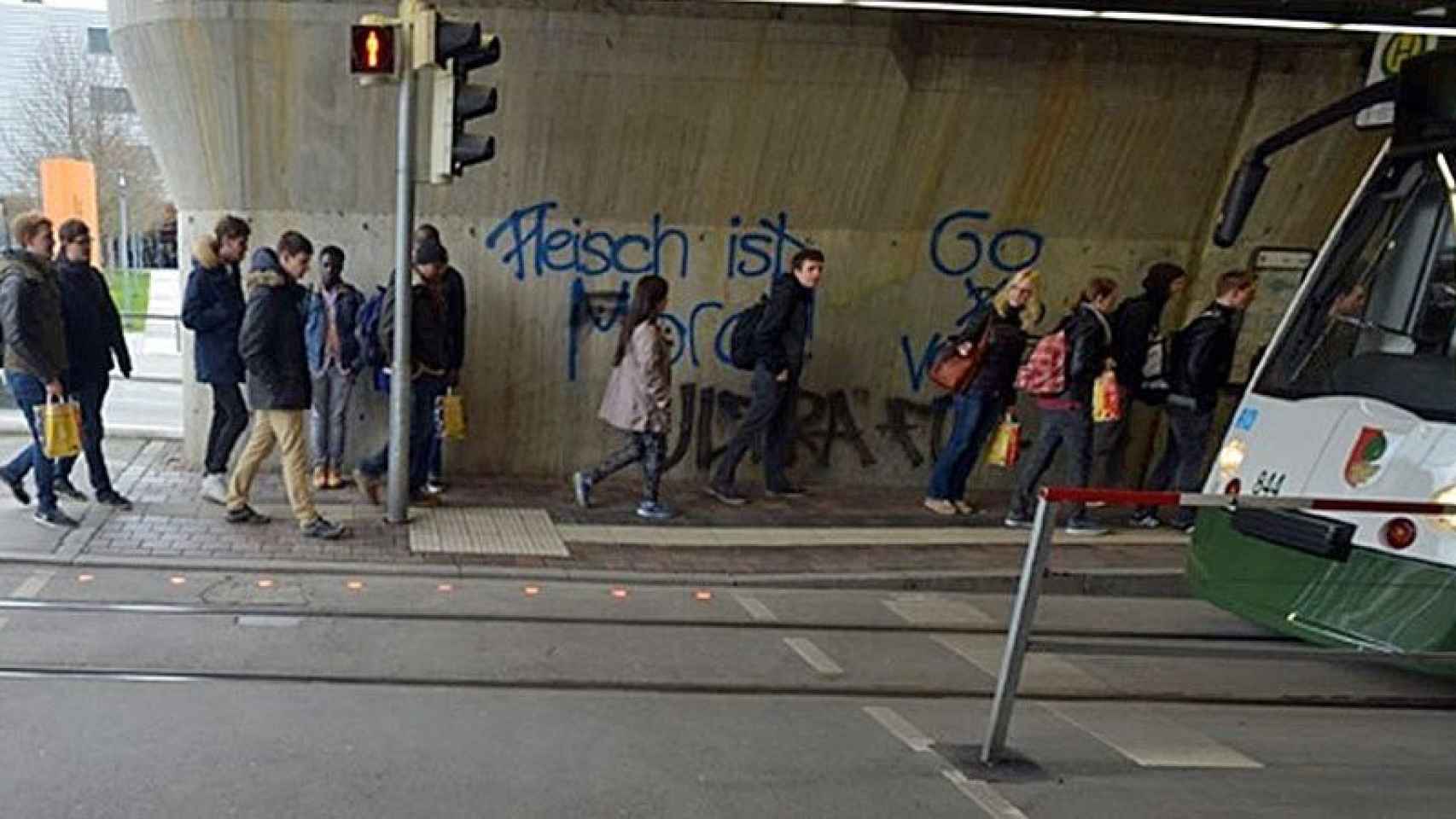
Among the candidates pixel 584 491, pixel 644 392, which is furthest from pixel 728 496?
pixel 644 392

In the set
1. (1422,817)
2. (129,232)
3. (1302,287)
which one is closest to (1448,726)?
(1422,817)

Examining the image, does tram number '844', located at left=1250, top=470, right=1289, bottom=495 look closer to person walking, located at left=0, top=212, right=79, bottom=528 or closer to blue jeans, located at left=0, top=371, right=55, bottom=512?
person walking, located at left=0, top=212, right=79, bottom=528

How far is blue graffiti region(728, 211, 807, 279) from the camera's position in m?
9.06

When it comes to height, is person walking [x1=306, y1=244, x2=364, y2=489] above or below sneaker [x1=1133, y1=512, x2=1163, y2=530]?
above

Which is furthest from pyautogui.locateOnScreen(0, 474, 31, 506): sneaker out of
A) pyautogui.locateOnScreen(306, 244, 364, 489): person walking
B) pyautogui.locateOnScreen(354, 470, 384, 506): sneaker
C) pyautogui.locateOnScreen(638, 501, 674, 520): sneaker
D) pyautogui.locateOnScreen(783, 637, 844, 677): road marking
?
pyautogui.locateOnScreen(783, 637, 844, 677): road marking

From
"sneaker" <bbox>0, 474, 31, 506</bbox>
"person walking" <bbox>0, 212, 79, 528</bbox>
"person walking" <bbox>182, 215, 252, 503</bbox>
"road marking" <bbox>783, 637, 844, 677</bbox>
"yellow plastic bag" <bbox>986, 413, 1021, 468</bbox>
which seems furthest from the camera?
"yellow plastic bag" <bbox>986, 413, 1021, 468</bbox>

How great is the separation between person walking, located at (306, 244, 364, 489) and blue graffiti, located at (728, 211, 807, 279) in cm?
287

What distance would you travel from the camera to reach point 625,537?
756cm

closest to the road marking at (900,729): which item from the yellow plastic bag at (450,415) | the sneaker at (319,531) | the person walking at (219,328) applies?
the sneaker at (319,531)

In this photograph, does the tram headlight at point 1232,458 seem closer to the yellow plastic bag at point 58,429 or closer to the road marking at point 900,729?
the road marking at point 900,729

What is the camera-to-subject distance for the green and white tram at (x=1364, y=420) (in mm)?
5285

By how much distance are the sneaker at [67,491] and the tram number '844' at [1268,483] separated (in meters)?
7.15

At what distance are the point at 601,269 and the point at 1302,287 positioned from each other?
16.3 ft

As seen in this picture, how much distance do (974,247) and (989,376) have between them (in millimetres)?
1447
